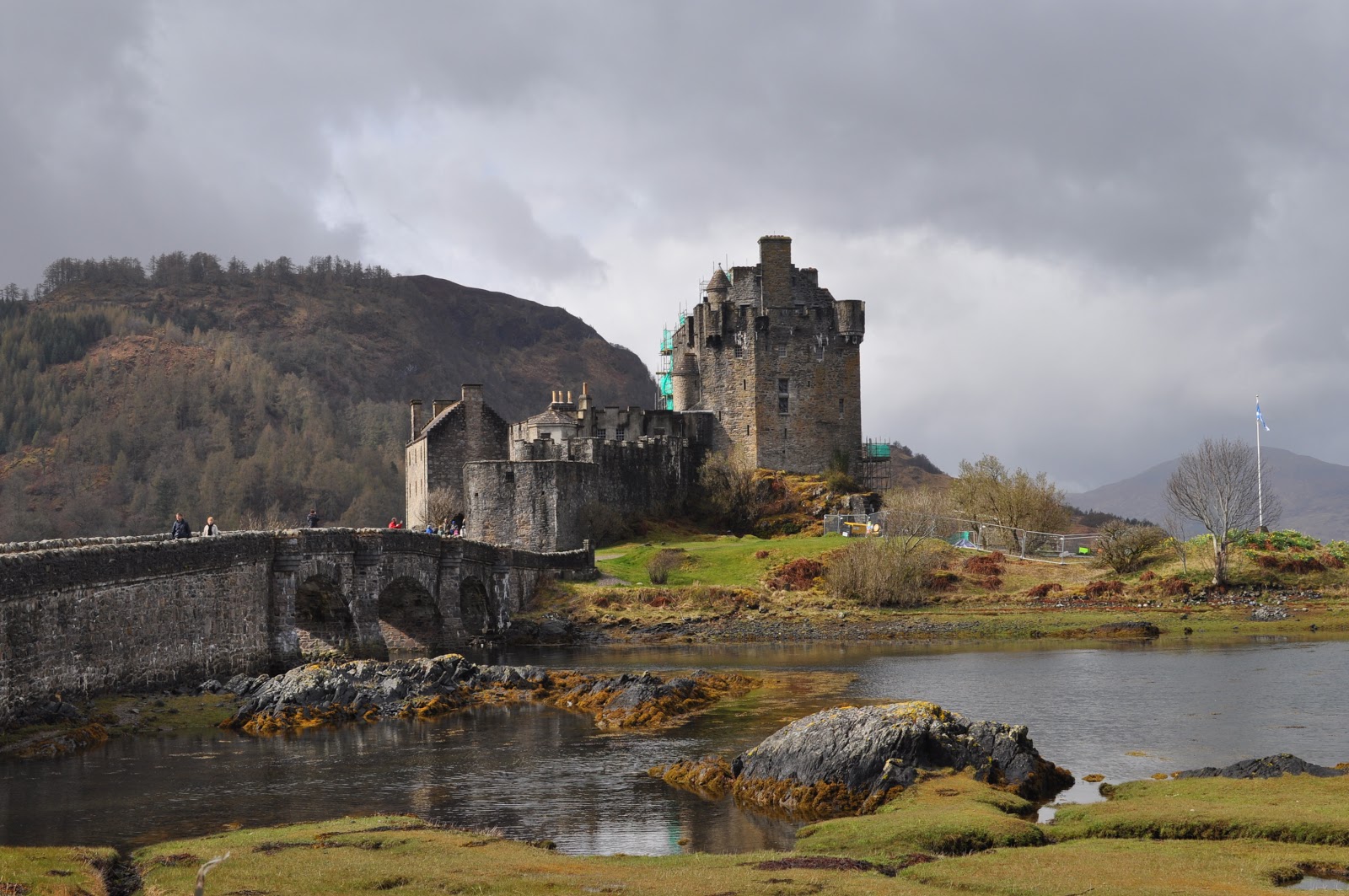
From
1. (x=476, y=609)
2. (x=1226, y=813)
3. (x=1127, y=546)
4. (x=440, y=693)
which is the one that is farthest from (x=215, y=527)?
(x=1226, y=813)

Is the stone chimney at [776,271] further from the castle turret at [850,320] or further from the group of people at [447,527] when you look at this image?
the group of people at [447,527]

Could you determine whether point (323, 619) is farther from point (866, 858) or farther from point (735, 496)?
point (735, 496)

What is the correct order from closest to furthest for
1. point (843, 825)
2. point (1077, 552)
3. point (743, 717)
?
point (843, 825)
point (743, 717)
point (1077, 552)

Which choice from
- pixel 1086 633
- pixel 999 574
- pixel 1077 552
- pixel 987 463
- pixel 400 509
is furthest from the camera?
pixel 400 509

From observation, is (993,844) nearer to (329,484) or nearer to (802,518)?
(802,518)

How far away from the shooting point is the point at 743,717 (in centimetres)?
3638

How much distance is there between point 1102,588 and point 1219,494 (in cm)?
756

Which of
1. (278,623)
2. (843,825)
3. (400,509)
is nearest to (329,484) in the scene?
(400,509)

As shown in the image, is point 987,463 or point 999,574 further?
point 987,463

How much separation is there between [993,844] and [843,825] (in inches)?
101

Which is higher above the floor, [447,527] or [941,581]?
[447,527]

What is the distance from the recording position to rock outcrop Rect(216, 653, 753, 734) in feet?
123

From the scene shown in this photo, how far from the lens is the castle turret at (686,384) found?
91.9m

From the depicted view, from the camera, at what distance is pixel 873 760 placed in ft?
86.1
